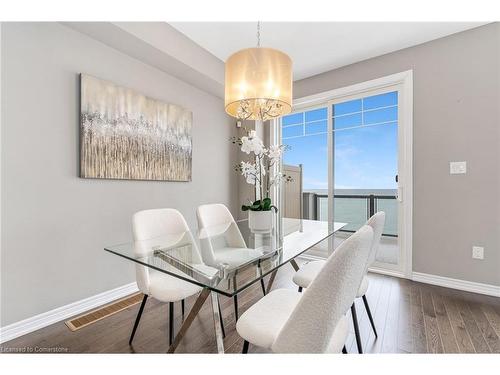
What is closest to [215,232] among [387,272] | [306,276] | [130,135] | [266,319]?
[306,276]

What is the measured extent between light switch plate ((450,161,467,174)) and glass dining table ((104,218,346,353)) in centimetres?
142

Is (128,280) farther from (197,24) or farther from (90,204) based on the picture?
(197,24)

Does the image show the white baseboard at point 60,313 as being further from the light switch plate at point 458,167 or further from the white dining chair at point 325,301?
the light switch plate at point 458,167

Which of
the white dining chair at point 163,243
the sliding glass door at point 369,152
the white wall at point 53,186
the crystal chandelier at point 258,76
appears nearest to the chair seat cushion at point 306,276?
the white dining chair at point 163,243

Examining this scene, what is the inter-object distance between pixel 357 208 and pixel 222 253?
276cm

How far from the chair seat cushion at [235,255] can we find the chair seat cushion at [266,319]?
0.21m

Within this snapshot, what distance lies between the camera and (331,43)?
8.33ft

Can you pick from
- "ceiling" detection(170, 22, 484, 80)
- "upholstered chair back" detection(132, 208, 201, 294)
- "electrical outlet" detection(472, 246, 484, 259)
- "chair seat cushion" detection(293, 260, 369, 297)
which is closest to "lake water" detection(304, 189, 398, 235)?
"electrical outlet" detection(472, 246, 484, 259)

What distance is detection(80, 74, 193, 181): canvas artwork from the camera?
1.98 m

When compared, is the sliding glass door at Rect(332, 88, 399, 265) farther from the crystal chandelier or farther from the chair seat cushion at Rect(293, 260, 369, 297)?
the crystal chandelier

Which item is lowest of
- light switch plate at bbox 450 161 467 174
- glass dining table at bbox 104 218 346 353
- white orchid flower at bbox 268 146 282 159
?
glass dining table at bbox 104 218 346 353

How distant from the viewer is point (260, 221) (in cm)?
189

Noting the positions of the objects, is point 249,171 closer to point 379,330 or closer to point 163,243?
point 163,243
